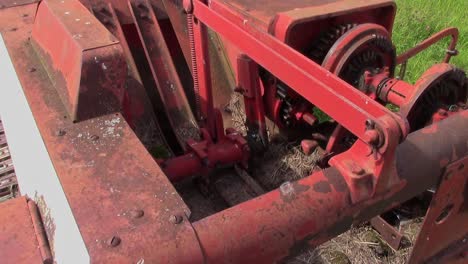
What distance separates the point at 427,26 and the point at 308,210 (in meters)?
5.07

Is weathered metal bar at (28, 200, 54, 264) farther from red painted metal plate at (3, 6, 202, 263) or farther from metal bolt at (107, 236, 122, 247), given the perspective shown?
metal bolt at (107, 236, 122, 247)

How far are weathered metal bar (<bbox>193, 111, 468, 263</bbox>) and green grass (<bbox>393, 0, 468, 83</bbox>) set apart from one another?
3464mm

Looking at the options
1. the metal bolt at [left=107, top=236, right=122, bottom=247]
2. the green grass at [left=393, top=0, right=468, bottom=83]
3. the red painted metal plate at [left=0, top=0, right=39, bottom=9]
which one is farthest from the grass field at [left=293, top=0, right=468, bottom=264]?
the red painted metal plate at [left=0, top=0, right=39, bottom=9]

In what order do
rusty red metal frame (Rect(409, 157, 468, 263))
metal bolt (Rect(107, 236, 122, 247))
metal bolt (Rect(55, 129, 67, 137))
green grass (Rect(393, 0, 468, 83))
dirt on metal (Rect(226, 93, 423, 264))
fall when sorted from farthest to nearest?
green grass (Rect(393, 0, 468, 83)) → dirt on metal (Rect(226, 93, 423, 264)) → metal bolt (Rect(55, 129, 67, 137)) → rusty red metal frame (Rect(409, 157, 468, 263)) → metal bolt (Rect(107, 236, 122, 247))

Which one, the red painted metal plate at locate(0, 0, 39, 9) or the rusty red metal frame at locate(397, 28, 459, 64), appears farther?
the rusty red metal frame at locate(397, 28, 459, 64)

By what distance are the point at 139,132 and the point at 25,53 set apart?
0.87m

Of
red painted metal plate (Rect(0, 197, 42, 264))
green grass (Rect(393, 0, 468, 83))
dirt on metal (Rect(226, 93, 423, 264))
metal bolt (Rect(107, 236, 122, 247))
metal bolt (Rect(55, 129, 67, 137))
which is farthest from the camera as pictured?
green grass (Rect(393, 0, 468, 83))

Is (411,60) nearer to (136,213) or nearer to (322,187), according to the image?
(322,187)

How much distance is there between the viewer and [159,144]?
9.95 ft

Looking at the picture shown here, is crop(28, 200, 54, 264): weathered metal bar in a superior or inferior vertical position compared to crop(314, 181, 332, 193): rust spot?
inferior

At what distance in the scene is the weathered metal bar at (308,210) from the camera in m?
1.31

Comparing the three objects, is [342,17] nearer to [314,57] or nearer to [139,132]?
[314,57]

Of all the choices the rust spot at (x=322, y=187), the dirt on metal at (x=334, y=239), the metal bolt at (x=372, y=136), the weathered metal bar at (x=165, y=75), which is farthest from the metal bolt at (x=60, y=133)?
the dirt on metal at (x=334, y=239)

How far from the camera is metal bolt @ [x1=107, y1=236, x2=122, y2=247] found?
126 cm
